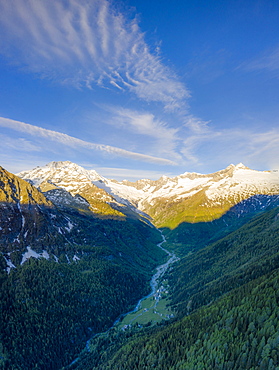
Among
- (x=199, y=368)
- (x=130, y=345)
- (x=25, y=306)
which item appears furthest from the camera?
(x=25, y=306)

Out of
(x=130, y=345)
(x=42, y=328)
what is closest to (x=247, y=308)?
(x=130, y=345)

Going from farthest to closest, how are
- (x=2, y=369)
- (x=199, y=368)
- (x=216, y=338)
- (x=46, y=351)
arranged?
(x=46, y=351)
(x=2, y=369)
(x=216, y=338)
(x=199, y=368)

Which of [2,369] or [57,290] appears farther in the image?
[57,290]

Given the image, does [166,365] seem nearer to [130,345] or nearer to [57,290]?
[130,345]

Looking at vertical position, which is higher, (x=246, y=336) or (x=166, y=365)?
(x=246, y=336)

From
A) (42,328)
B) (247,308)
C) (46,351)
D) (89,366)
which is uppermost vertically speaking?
(247,308)

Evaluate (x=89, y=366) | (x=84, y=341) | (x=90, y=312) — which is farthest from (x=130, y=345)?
(x=90, y=312)

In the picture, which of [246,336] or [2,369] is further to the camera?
[2,369]

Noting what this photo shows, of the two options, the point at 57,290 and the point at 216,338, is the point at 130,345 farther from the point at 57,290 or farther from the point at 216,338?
the point at 57,290

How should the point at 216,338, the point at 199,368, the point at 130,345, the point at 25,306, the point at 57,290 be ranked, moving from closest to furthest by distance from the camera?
the point at 199,368
the point at 216,338
the point at 130,345
the point at 25,306
the point at 57,290
